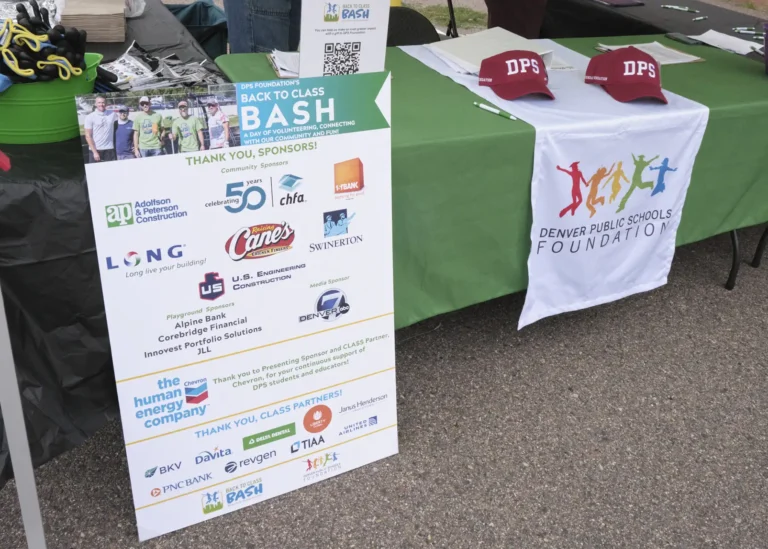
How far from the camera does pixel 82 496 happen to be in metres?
1.51

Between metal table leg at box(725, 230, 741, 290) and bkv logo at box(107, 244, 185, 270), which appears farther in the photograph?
metal table leg at box(725, 230, 741, 290)

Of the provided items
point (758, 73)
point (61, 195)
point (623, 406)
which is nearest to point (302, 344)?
point (61, 195)

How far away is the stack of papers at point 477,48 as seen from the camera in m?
2.01

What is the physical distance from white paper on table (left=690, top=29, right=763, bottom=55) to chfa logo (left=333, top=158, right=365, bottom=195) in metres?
1.86

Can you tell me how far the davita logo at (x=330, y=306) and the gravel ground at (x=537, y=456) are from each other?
44cm

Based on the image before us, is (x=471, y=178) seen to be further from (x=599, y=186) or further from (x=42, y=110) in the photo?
(x=42, y=110)

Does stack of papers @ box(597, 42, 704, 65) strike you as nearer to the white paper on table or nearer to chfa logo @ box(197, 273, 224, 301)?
the white paper on table

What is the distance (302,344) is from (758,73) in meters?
1.84

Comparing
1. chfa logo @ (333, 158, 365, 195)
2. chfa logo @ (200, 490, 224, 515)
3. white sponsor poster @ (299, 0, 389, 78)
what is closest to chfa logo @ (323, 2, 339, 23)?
white sponsor poster @ (299, 0, 389, 78)

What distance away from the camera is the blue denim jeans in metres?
1.91

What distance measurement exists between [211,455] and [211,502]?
0.13 metres

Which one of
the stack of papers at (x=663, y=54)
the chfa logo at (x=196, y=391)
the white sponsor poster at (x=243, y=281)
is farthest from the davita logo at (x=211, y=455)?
the stack of papers at (x=663, y=54)

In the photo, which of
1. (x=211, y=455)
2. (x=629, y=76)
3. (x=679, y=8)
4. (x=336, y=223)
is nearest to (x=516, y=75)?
(x=629, y=76)

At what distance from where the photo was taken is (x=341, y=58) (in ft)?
4.49
